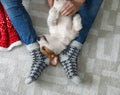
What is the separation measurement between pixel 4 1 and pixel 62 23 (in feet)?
1.02

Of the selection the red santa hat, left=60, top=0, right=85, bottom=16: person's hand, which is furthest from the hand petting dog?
the red santa hat

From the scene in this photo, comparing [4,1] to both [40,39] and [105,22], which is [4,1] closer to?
[40,39]

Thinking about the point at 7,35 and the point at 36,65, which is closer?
the point at 36,65

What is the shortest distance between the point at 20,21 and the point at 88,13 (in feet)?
1.13

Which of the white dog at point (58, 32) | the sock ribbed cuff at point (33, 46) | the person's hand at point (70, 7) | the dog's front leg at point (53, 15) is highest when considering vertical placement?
the person's hand at point (70, 7)

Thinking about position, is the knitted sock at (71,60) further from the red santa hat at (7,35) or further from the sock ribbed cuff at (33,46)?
the red santa hat at (7,35)

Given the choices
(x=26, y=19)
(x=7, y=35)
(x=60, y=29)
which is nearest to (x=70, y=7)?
(x=60, y=29)

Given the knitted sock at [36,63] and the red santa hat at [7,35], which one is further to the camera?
the red santa hat at [7,35]

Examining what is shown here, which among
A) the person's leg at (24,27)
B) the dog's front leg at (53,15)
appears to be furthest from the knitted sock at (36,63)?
the dog's front leg at (53,15)

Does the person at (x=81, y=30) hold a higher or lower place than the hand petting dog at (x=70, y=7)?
lower

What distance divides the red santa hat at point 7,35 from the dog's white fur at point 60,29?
0.46ft

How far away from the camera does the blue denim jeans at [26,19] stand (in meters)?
1.31

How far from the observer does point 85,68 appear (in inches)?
51.8

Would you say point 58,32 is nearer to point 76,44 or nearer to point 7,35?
point 76,44
